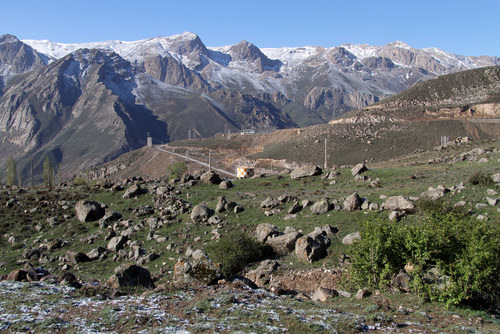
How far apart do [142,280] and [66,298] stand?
125 inches

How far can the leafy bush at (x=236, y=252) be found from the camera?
19250 mm

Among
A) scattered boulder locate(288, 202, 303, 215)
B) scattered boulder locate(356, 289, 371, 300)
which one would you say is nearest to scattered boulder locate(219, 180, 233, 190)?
scattered boulder locate(288, 202, 303, 215)

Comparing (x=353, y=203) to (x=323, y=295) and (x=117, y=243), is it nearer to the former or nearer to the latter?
(x=323, y=295)

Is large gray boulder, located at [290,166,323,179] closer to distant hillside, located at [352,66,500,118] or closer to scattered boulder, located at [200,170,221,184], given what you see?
scattered boulder, located at [200,170,221,184]

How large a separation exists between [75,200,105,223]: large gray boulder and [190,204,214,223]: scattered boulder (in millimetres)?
9032

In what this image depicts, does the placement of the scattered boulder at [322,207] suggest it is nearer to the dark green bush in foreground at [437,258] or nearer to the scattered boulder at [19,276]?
the dark green bush in foreground at [437,258]

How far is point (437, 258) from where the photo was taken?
12750 millimetres

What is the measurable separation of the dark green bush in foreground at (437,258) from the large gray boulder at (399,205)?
22.4ft

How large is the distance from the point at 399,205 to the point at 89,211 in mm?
22833

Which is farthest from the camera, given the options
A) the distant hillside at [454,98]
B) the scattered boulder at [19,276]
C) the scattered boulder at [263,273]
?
the distant hillside at [454,98]

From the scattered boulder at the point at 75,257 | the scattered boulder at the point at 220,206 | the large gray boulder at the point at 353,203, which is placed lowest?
the scattered boulder at the point at 75,257

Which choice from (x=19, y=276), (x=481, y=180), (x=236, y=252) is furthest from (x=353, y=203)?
(x=19, y=276)

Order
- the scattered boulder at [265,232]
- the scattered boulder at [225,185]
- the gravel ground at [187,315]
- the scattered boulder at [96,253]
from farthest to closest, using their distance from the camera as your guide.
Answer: the scattered boulder at [225,185]
the scattered boulder at [96,253]
the scattered boulder at [265,232]
the gravel ground at [187,315]

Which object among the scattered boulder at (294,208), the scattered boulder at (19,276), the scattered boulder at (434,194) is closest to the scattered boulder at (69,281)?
the scattered boulder at (19,276)
